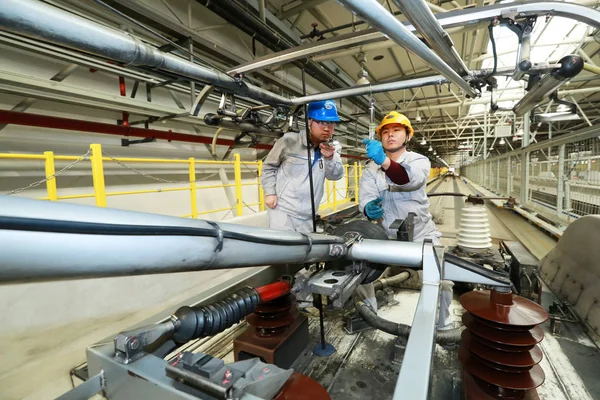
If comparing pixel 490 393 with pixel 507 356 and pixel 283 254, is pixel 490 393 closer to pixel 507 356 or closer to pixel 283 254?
pixel 507 356

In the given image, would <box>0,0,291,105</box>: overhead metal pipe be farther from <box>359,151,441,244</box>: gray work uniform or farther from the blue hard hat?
<box>359,151,441,244</box>: gray work uniform

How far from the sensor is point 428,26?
36.6 inches

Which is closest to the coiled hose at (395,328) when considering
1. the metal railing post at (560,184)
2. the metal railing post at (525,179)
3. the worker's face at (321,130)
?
the worker's face at (321,130)

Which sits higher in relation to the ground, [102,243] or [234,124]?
[234,124]

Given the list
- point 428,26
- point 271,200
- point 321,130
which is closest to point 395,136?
point 321,130

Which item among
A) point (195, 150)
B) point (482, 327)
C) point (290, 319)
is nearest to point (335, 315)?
point (290, 319)

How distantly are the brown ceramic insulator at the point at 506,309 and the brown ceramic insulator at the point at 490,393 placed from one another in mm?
306

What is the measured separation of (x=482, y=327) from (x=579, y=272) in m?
1.32

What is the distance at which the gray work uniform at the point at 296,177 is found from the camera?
194 centimetres

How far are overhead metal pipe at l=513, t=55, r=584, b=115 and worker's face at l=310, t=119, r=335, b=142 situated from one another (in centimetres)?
117

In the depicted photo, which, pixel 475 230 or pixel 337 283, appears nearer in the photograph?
pixel 337 283

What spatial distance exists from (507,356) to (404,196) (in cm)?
111

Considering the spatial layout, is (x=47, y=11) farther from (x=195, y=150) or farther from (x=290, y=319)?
(x=195, y=150)

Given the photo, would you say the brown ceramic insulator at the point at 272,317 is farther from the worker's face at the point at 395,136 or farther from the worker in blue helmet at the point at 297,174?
the worker's face at the point at 395,136
